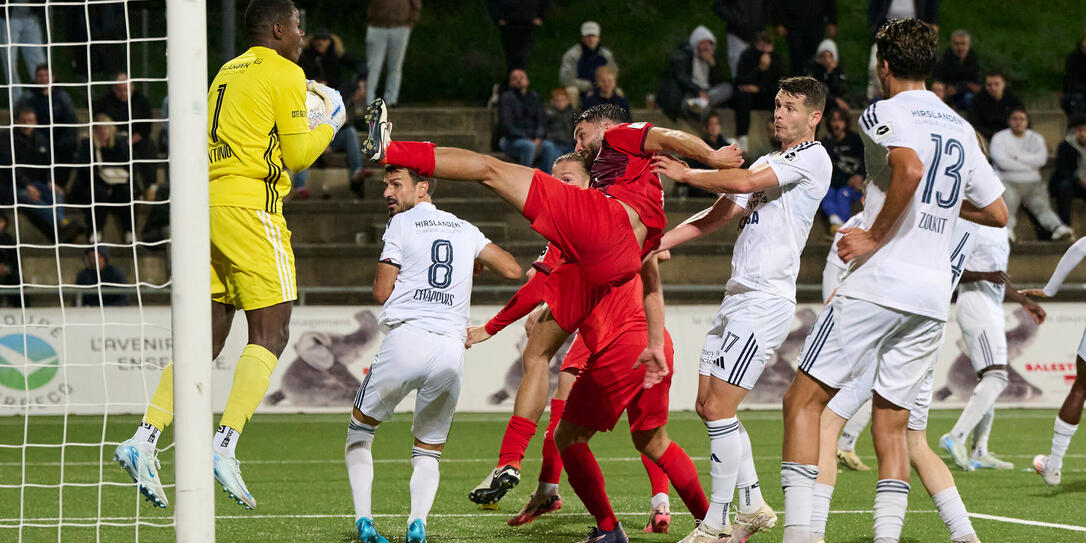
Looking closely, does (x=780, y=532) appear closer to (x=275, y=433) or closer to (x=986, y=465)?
(x=986, y=465)

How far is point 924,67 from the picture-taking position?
5.11 metres

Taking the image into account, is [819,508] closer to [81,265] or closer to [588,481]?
[588,481]

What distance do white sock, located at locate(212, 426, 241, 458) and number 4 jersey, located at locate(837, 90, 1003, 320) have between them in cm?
289

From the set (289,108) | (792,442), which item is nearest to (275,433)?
(289,108)

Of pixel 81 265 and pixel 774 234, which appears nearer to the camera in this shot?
pixel 774 234

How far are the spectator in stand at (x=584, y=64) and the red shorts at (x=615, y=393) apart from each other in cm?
1273

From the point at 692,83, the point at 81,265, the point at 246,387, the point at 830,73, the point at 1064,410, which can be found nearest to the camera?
the point at 246,387

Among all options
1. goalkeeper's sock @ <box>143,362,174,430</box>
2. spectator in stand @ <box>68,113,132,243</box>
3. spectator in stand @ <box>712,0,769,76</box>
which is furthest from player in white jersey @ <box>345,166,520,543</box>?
spectator in stand @ <box>712,0,769,76</box>

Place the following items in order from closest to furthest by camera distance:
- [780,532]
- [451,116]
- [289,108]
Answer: [289,108], [780,532], [451,116]

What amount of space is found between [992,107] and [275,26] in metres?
14.7

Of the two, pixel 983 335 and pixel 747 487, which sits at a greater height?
pixel 747 487

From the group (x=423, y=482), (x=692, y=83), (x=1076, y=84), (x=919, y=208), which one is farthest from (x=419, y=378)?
(x=1076, y=84)

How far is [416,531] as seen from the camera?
603 centimetres

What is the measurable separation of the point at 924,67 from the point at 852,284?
0.95 metres
